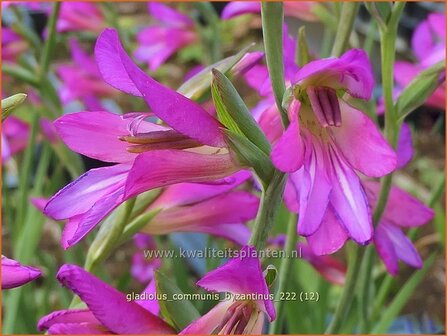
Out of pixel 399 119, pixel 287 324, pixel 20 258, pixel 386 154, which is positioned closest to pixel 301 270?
pixel 287 324

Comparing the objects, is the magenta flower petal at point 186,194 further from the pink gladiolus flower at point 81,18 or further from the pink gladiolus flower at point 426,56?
the pink gladiolus flower at point 81,18

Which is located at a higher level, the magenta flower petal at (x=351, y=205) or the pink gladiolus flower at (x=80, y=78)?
the magenta flower petal at (x=351, y=205)

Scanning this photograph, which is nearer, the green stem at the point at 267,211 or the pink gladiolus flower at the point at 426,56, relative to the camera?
the green stem at the point at 267,211

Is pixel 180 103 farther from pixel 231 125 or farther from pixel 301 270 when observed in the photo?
pixel 301 270

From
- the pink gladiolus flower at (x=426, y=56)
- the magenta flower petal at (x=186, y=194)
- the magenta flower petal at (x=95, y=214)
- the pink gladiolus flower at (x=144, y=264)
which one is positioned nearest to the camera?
the magenta flower petal at (x=95, y=214)

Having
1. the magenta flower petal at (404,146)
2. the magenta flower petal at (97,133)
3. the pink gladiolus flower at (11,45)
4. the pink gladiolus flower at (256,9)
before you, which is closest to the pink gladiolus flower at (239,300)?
the magenta flower petal at (97,133)

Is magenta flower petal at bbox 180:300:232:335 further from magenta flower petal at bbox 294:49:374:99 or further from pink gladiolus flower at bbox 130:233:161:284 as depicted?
pink gladiolus flower at bbox 130:233:161:284
